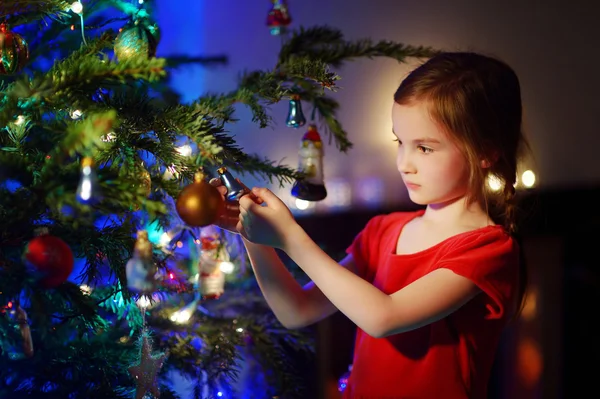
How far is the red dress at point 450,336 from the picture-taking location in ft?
2.81

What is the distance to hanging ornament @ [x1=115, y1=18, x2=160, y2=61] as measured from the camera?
0.78 meters

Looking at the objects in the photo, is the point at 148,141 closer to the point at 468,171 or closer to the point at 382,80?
the point at 468,171

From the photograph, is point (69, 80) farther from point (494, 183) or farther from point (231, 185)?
point (494, 183)

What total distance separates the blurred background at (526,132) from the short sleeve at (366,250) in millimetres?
314

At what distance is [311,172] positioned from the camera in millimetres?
941

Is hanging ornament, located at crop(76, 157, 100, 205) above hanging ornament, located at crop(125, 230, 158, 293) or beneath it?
above

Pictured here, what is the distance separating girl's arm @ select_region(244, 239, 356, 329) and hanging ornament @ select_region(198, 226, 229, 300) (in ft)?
0.44

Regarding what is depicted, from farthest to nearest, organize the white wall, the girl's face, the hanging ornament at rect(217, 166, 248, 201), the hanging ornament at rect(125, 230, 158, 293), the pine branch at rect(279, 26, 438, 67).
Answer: the white wall → the pine branch at rect(279, 26, 438, 67) → the girl's face → the hanging ornament at rect(217, 166, 248, 201) → the hanging ornament at rect(125, 230, 158, 293)

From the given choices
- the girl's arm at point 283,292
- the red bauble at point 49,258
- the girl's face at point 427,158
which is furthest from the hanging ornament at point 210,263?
the red bauble at point 49,258

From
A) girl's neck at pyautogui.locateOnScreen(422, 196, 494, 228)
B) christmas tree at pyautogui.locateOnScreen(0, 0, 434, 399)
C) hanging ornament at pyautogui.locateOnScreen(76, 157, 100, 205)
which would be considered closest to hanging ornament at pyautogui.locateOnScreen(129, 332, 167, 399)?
christmas tree at pyautogui.locateOnScreen(0, 0, 434, 399)

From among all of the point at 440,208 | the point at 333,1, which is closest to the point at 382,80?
the point at 333,1

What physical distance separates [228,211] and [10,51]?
317 mm

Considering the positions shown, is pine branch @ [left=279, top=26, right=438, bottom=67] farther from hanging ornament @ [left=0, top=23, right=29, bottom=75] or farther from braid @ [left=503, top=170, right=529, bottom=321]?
hanging ornament @ [left=0, top=23, right=29, bottom=75]

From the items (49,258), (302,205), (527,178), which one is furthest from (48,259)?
(527,178)
